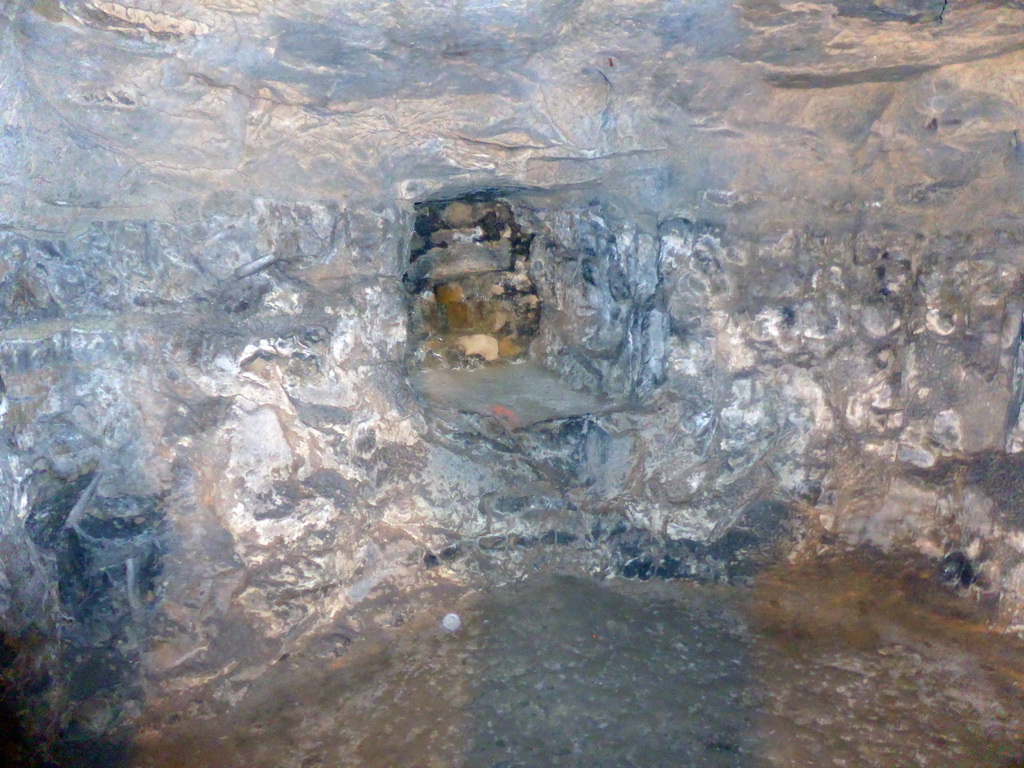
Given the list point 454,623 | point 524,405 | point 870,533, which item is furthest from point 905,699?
point 524,405

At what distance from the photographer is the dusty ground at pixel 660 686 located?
186cm

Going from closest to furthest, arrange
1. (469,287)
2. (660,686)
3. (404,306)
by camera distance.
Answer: (660,686)
(404,306)
(469,287)

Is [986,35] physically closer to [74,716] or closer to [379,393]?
[379,393]

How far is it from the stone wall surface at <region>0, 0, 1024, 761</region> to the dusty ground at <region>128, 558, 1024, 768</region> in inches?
4.8

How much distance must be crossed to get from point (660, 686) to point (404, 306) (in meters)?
1.34

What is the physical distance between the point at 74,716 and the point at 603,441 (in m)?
1.67

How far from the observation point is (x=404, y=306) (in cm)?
231

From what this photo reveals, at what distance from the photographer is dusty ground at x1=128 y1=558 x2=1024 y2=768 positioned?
6.09ft

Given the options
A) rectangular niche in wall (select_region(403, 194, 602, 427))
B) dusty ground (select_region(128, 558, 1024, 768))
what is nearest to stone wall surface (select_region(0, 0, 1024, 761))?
dusty ground (select_region(128, 558, 1024, 768))

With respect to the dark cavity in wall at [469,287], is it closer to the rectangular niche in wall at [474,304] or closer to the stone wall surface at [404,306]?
the rectangular niche in wall at [474,304]

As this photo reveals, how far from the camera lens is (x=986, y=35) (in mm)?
1930

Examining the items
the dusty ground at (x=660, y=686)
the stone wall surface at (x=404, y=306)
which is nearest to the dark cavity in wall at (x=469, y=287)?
the stone wall surface at (x=404, y=306)

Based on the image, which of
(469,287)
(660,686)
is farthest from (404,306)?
(660,686)

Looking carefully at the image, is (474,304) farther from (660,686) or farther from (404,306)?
(660,686)
